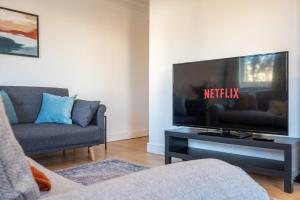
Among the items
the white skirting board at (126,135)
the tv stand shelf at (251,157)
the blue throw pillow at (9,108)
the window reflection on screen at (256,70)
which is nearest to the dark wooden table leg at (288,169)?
the tv stand shelf at (251,157)

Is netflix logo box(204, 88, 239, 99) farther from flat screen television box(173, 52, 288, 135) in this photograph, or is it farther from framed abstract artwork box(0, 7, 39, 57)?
framed abstract artwork box(0, 7, 39, 57)

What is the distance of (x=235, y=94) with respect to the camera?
105 inches

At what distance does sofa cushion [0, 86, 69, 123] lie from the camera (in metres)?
3.26

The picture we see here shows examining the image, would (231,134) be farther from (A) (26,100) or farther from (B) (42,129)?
(A) (26,100)

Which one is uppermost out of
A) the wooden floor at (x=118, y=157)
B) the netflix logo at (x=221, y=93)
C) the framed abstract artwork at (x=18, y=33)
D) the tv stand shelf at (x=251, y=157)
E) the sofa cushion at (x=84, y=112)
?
the framed abstract artwork at (x=18, y=33)

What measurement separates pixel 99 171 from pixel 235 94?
1610 millimetres

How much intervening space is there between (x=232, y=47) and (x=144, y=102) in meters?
2.60

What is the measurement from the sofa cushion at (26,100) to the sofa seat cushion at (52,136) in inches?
15.9

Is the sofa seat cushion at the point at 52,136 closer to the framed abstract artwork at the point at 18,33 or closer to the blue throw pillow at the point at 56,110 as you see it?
the blue throw pillow at the point at 56,110

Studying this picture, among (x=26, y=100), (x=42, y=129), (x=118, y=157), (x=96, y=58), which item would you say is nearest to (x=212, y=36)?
(x=118, y=157)

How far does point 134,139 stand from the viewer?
4.90m

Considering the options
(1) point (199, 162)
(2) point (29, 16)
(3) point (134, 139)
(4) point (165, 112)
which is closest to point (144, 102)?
(3) point (134, 139)

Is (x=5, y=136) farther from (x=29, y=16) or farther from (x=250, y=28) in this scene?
(x=29, y=16)

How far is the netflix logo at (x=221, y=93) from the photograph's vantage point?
2680mm
